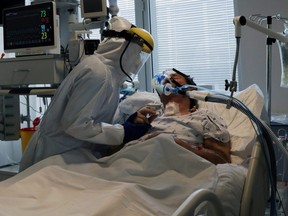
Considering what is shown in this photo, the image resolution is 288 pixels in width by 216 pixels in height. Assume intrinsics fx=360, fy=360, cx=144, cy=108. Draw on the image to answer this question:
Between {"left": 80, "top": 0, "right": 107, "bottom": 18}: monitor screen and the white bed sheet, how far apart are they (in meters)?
1.04

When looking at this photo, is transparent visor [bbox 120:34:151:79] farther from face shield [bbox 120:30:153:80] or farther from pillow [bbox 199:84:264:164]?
pillow [bbox 199:84:264:164]

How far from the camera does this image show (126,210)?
3.94 ft

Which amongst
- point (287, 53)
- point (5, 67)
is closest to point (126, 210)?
point (287, 53)

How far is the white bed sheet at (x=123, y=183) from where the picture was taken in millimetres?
1241

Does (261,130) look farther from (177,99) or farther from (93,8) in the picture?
(93,8)

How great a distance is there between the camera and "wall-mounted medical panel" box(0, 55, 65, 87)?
2379mm

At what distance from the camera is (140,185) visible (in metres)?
1.36

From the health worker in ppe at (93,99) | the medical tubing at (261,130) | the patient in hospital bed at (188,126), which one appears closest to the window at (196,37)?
the patient in hospital bed at (188,126)

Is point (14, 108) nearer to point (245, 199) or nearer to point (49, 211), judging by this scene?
point (49, 211)

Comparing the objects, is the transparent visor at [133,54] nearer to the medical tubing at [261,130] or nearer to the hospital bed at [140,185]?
the hospital bed at [140,185]

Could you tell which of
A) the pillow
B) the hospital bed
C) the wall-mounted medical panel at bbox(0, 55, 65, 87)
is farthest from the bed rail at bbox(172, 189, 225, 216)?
the wall-mounted medical panel at bbox(0, 55, 65, 87)

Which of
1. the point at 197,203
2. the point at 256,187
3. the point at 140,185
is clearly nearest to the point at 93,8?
the point at 140,185

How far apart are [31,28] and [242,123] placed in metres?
1.53

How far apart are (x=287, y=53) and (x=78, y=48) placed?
1.30 m
